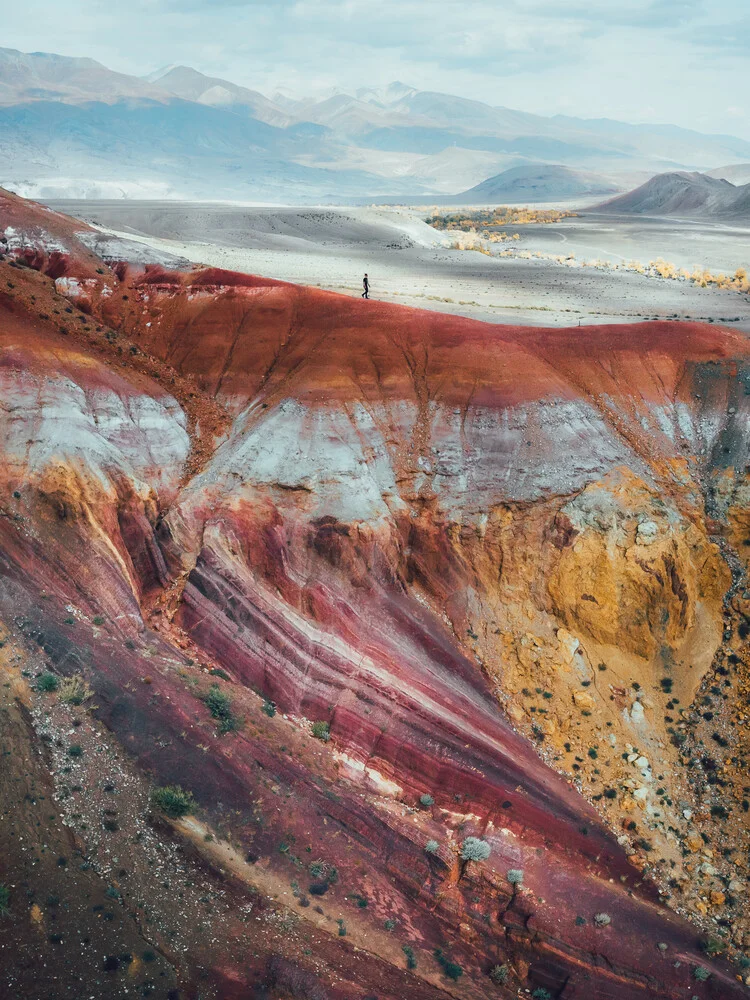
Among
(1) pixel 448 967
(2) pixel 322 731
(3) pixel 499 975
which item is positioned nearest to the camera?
(1) pixel 448 967

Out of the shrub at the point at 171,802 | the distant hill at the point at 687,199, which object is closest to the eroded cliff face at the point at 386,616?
the shrub at the point at 171,802

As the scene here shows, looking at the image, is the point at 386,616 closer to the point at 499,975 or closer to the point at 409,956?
the point at 409,956

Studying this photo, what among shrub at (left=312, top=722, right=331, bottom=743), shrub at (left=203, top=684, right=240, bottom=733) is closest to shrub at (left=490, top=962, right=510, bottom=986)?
shrub at (left=312, top=722, right=331, bottom=743)

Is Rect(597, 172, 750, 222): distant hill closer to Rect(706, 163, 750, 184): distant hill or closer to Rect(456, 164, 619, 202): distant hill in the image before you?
Rect(456, 164, 619, 202): distant hill

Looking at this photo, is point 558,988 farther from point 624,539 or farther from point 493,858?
point 624,539

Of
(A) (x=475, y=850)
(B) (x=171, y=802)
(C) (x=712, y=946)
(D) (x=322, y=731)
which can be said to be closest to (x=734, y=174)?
(C) (x=712, y=946)

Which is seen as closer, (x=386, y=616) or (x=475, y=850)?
(x=475, y=850)

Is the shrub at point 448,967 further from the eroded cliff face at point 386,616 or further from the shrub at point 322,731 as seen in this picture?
the shrub at point 322,731
